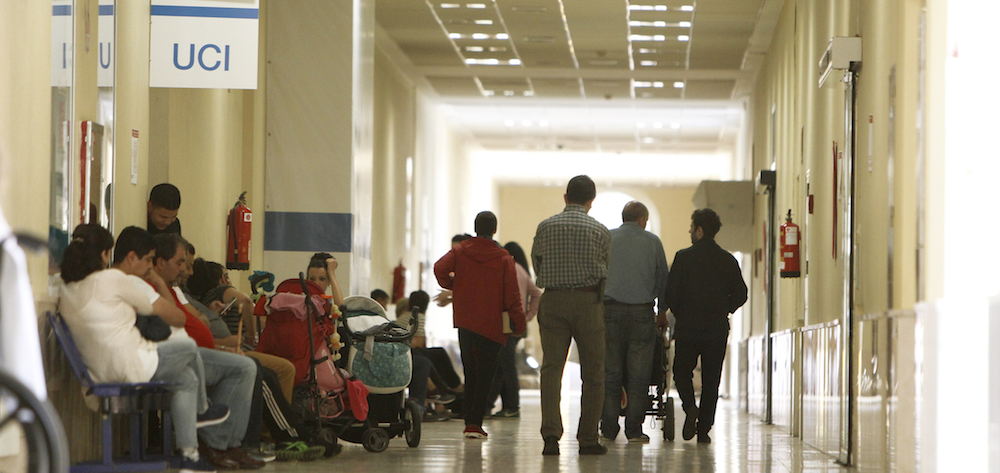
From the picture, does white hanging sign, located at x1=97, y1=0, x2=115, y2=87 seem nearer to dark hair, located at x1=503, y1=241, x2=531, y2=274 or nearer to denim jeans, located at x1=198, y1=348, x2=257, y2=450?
denim jeans, located at x1=198, y1=348, x2=257, y2=450

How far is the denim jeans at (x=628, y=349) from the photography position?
6.81 meters

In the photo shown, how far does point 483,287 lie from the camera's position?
22.9ft

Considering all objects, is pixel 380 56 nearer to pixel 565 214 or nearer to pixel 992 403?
pixel 565 214

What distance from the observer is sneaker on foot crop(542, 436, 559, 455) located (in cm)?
593

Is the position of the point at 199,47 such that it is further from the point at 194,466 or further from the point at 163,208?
the point at 194,466

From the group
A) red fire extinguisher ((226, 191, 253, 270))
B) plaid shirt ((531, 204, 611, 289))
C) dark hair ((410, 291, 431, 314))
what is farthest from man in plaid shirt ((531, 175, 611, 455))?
dark hair ((410, 291, 431, 314))

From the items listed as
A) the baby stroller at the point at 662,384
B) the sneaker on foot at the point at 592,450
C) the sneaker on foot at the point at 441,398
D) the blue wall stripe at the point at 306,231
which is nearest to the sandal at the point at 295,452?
the sneaker on foot at the point at 592,450

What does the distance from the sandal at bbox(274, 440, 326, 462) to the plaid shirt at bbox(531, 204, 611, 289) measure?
1.46 m

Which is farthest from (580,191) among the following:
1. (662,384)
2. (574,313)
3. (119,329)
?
(119,329)

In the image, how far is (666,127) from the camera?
1909cm

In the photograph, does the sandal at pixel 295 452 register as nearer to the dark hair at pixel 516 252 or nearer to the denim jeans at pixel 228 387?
the denim jeans at pixel 228 387

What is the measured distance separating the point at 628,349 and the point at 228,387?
2.65 metres

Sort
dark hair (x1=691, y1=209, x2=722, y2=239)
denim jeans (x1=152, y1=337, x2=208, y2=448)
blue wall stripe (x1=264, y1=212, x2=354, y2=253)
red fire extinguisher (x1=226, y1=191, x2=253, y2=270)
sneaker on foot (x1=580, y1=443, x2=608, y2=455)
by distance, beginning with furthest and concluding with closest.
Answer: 1. blue wall stripe (x1=264, y1=212, x2=354, y2=253)
2. red fire extinguisher (x1=226, y1=191, x2=253, y2=270)
3. dark hair (x1=691, y1=209, x2=722, y2=239)
4. sneaker on foot (x1=580, y1=443, x2=608, y2=455)
5. denim jeans (x1=152, y1=337, x2=208, y2=448)

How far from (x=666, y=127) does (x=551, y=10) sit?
793cm
